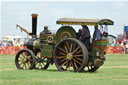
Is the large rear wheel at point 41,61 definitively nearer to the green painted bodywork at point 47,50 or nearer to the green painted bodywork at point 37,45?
the green painted bodywork at point 47,50

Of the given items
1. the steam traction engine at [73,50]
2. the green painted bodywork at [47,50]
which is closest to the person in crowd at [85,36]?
the steam traction engine at [73,50]

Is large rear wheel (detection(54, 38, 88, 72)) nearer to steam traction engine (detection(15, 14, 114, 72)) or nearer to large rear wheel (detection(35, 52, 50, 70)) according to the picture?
steam traction engine (detection(15, 14, 114, 72))

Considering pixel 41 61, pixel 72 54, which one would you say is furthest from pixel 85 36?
pixel 41 61

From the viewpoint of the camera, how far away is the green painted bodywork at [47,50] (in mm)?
18391

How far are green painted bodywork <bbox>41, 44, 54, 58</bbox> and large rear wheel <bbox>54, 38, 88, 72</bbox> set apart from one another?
615 mm

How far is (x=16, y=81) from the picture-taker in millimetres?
13156

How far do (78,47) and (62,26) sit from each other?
4.56 feet

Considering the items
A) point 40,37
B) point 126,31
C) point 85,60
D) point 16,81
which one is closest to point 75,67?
point 85,60

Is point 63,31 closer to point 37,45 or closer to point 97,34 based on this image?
point 97,34

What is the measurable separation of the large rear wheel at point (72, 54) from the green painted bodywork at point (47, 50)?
0.61m

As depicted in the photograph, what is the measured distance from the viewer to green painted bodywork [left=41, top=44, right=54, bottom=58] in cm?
1839

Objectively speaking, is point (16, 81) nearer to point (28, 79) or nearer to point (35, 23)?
point (28, 79)

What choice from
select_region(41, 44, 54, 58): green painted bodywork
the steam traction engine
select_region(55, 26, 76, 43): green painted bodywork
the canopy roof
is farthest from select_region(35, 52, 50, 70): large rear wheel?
the canopy roof

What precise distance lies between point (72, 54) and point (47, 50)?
1.82 metres
